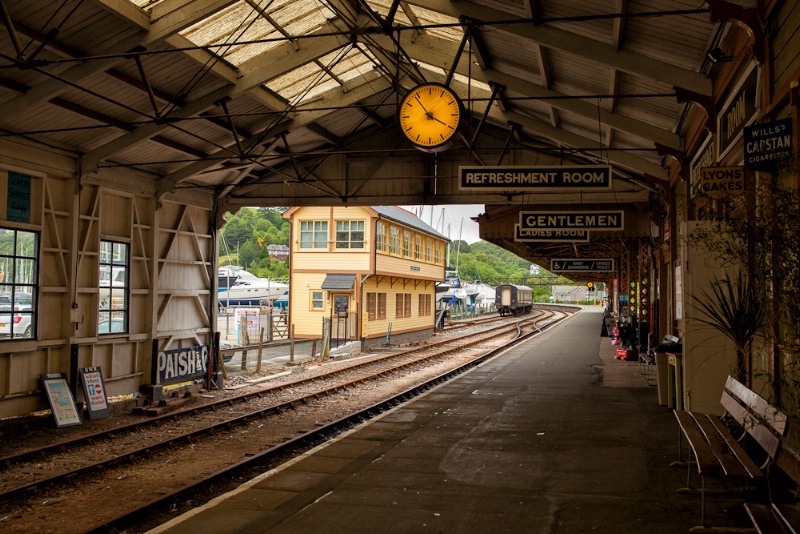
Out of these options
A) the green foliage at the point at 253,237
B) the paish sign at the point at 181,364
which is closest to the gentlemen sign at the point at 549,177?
the paish sign at the point at 181,364

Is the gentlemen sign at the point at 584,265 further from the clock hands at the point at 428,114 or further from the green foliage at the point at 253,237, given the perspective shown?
the green foliage at the point at 253,237

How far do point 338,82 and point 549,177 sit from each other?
7.23 metres

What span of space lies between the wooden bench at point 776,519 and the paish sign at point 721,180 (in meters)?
3.89

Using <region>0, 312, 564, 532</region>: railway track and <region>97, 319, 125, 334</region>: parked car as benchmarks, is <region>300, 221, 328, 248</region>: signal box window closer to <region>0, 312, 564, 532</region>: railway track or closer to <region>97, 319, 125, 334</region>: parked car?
<region>0, 312, 564, 532</region>: railway track

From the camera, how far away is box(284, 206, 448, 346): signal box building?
30172mm

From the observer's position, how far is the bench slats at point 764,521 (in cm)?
417

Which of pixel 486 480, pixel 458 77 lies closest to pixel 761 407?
pixel 486 480

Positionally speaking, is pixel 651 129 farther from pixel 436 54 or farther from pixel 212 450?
pixel 212 450

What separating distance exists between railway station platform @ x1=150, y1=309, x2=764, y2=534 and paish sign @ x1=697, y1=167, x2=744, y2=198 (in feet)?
9.93

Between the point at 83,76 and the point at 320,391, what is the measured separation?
8.77 metres

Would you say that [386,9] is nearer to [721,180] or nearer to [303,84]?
[303,84]

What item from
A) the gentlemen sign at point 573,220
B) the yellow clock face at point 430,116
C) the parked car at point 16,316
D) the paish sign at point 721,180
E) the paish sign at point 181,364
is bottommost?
the paish sign at point 181,364

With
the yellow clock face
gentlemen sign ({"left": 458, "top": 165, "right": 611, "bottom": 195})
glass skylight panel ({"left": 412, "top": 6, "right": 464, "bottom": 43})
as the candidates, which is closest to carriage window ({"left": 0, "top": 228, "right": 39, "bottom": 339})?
the yellow clock face

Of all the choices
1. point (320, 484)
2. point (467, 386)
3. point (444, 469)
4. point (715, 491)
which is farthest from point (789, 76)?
point (467, 386)
